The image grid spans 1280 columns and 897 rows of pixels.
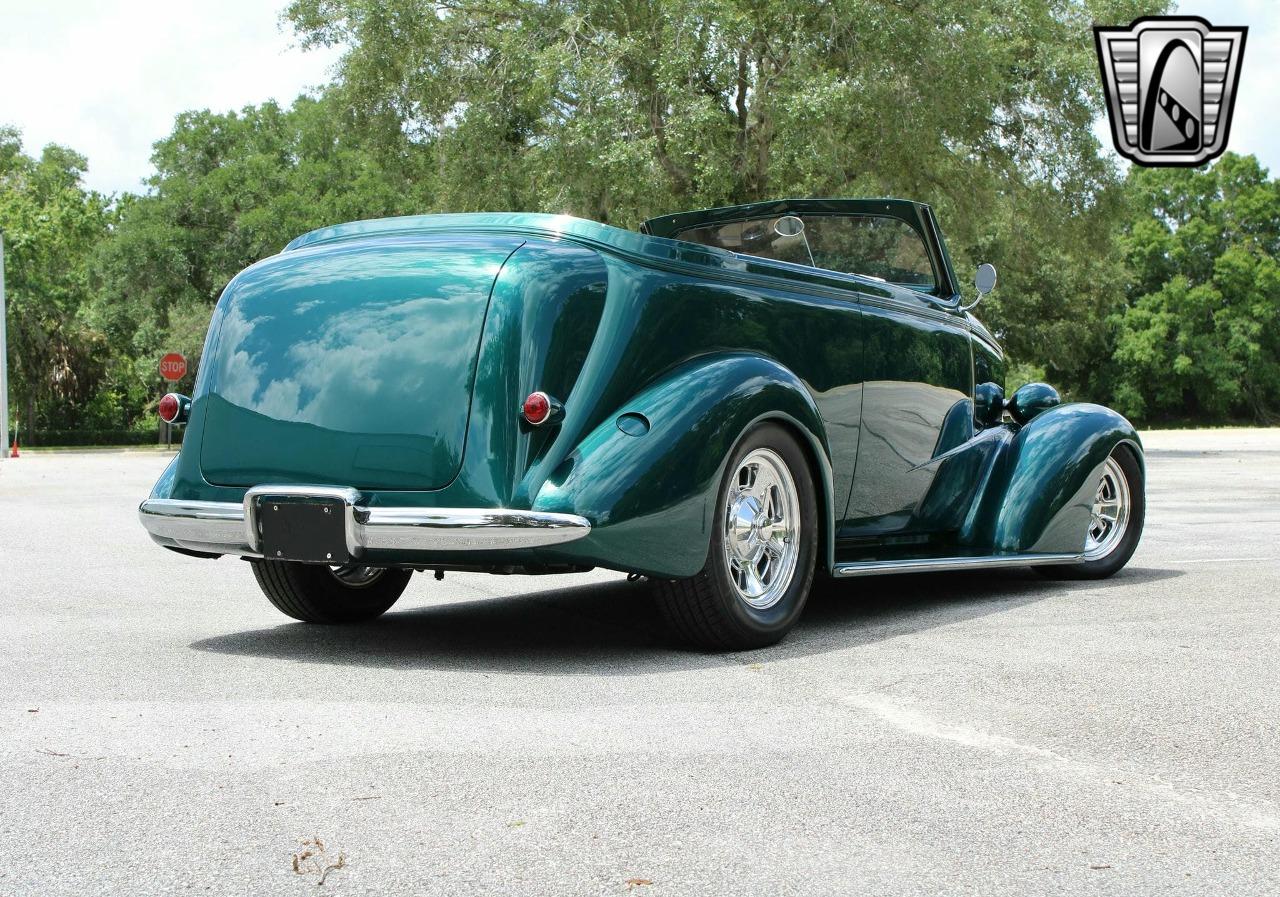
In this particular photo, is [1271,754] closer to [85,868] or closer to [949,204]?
[85,868]

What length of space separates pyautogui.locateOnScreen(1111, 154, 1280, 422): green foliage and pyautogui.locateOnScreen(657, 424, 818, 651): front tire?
5989 cm

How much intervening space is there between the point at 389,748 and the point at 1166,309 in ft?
216

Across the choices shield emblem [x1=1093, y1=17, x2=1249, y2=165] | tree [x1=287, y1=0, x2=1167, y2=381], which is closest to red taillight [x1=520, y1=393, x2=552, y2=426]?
shield emblem [x1=1093, y1=17, x2=1249, y2=165]

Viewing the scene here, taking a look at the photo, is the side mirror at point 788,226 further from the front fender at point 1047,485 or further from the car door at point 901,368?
the front fender at point 1047,485

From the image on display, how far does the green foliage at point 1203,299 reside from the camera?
6284cm

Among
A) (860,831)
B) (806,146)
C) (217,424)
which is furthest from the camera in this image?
(806,146)

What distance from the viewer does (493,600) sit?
6918 millimetres

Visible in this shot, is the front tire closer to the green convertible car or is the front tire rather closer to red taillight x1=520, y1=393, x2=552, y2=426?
the green convertible car

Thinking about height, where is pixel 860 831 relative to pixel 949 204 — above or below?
below

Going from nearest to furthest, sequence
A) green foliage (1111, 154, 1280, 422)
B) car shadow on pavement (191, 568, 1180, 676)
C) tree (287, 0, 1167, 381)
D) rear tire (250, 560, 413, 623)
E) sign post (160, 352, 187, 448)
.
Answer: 1. car shadow on pavement (191, 568, 1180, 676)
2. rear tire (250, 560, 413, 623)
3. tree (287, 0, 1167, 381)
4. sign post (160, 352, 187, 448)
5. green foliage (1111, 154, 1280, 422)

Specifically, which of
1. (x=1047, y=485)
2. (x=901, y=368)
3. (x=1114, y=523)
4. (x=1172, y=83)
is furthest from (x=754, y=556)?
(x=1172, y=83)

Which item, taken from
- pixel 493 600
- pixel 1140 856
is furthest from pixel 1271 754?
pixel 493 600

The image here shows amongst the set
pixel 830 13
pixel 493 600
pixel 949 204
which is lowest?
pixel 493 600

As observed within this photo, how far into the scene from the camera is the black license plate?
4672 millimetres
